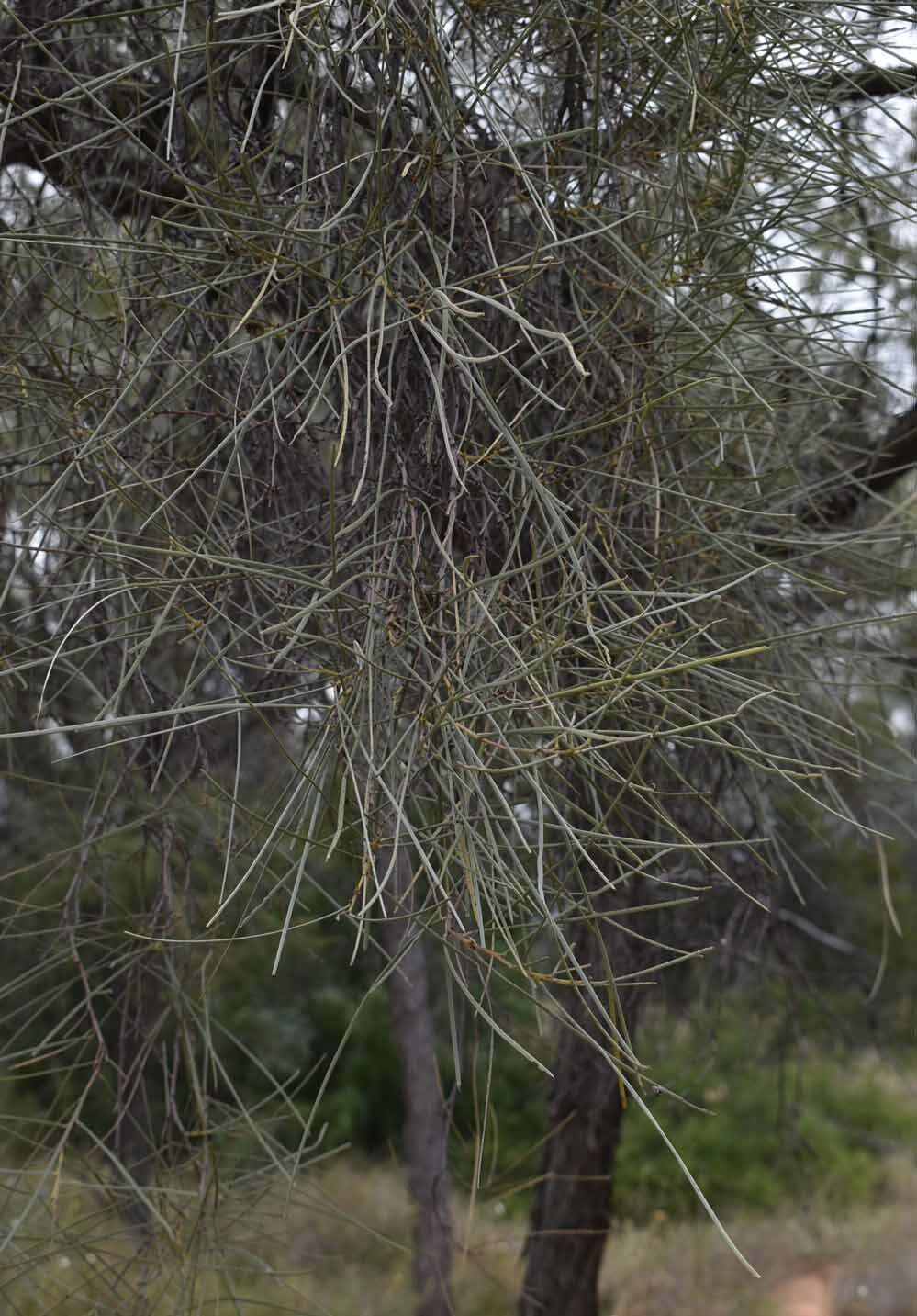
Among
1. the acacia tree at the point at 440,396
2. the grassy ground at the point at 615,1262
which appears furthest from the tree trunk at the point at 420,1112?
the acacia tree at the point at 440,396

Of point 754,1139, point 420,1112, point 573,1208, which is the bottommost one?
point 754,1139

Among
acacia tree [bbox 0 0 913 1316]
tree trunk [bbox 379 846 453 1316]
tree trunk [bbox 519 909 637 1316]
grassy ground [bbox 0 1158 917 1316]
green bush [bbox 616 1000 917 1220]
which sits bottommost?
green bush [bbox 616 1000 917 1220]

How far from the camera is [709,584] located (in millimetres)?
1812

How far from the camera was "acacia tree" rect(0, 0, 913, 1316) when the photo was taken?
131 cm

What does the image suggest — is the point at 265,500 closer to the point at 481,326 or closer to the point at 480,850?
the point at 481,326

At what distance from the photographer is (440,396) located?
1.29 metres

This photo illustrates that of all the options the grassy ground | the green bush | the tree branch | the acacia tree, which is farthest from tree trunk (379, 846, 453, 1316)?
the green bush

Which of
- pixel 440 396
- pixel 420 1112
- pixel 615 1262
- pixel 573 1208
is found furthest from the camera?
pixel 615 1262

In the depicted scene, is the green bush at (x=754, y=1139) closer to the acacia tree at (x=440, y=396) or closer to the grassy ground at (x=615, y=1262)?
the grassy ground at (x=615, y=1262)

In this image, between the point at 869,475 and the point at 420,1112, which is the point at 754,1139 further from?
the point at 869,475

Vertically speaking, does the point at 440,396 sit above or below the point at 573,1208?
above

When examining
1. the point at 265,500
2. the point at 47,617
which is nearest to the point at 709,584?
the point at 265,500

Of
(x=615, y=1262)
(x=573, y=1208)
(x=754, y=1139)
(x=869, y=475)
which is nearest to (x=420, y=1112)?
(x=573, y=1208)

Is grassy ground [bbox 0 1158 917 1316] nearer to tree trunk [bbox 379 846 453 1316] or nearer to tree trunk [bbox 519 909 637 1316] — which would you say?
tree trunk [bbox 379 846 453 1316]
